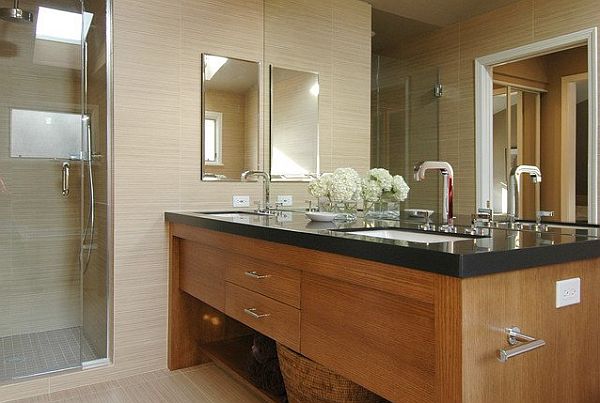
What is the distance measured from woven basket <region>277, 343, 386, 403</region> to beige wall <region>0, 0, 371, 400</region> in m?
1.09

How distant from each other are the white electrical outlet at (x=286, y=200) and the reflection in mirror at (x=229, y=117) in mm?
252

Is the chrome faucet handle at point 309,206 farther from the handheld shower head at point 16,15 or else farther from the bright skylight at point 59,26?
the handheld shower head at point 16,15

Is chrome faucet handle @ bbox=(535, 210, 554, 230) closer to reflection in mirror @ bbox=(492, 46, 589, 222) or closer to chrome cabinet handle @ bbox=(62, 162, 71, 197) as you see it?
reflection in mirror @ bbox=(492, 46, 589, 222)

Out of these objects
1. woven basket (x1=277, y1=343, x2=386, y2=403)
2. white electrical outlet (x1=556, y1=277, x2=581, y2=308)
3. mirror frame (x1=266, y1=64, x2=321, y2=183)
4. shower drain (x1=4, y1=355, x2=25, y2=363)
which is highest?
mirror frame (x1=266, y1=64, x2=321, y2=183)

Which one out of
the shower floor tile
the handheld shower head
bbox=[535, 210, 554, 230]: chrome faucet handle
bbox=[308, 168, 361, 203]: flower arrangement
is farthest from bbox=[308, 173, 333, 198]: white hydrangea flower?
the handheld shower head

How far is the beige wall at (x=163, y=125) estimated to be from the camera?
2508mm

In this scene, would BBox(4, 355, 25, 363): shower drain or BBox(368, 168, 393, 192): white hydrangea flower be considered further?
BBox(4, 355, 25, 363): shower drain

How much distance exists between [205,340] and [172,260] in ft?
1.73

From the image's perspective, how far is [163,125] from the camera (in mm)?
2639

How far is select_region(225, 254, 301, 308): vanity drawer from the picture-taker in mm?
1597

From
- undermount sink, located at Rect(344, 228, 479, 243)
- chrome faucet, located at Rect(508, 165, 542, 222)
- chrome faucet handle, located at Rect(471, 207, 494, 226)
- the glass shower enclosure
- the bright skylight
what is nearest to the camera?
chrome faucet, located at Rect(508, 165, 542, 222)

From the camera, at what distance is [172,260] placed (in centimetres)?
266

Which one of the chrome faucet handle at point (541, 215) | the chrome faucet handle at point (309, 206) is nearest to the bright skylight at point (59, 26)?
the chrome faucet handle at point (309, 206)

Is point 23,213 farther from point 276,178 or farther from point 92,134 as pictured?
point 276,178
